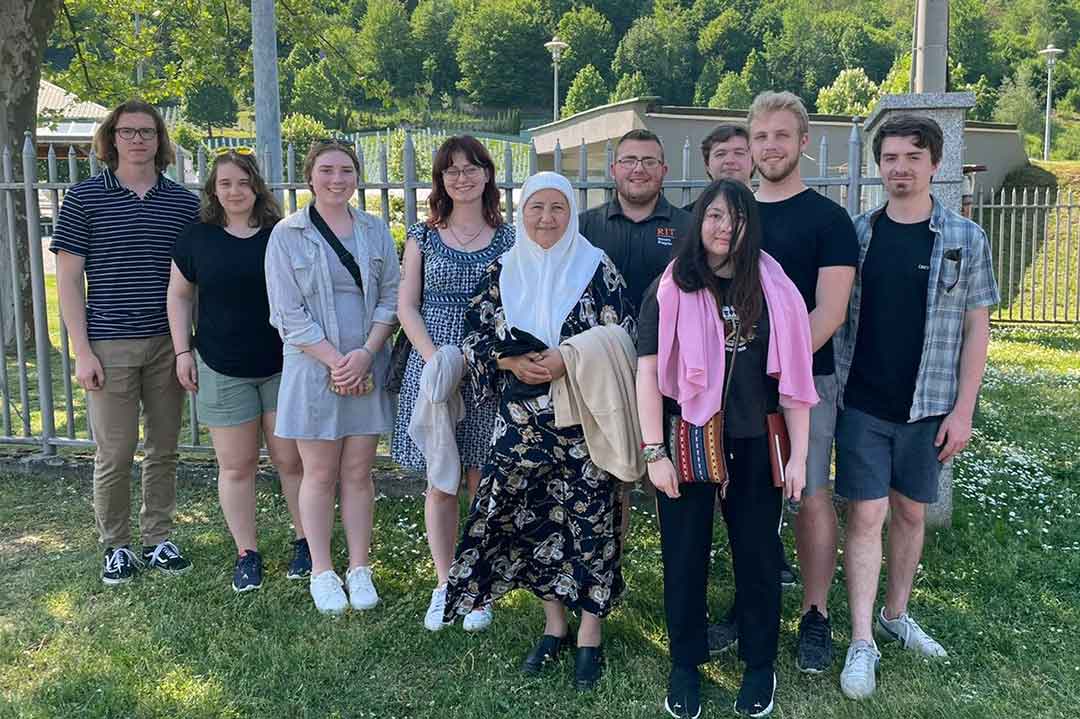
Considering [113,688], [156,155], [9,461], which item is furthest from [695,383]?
[9,461]

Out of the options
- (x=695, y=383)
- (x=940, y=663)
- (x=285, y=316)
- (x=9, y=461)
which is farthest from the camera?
(x=9, y=461)

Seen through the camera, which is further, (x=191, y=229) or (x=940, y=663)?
(x=191, y=229)

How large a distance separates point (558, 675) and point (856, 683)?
1.09 metres

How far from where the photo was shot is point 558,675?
3.34 metres

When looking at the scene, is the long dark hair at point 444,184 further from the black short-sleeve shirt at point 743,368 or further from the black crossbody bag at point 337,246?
the black short-sleeve shirt at point 743,368

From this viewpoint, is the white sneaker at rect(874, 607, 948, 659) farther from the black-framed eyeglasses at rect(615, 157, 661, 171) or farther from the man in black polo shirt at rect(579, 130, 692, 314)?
the black-framed eyeglasses at rect(615, 157, 661, 171)

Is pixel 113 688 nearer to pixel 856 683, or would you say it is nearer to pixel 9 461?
pixel 856 683

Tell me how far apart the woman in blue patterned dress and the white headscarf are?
36 cm

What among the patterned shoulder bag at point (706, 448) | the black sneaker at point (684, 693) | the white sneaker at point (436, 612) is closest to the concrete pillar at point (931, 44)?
the patterned shoulder bag at point (706, 448)

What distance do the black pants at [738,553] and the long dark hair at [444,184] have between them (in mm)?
1442

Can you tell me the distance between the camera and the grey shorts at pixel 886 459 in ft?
10.9

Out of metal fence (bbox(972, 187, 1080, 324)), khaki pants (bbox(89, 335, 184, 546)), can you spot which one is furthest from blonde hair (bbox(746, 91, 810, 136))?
metal fence (bbox(972, 187, 1080, 324))

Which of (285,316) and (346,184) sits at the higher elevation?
(346,184)

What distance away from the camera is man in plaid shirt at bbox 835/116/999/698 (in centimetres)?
320
